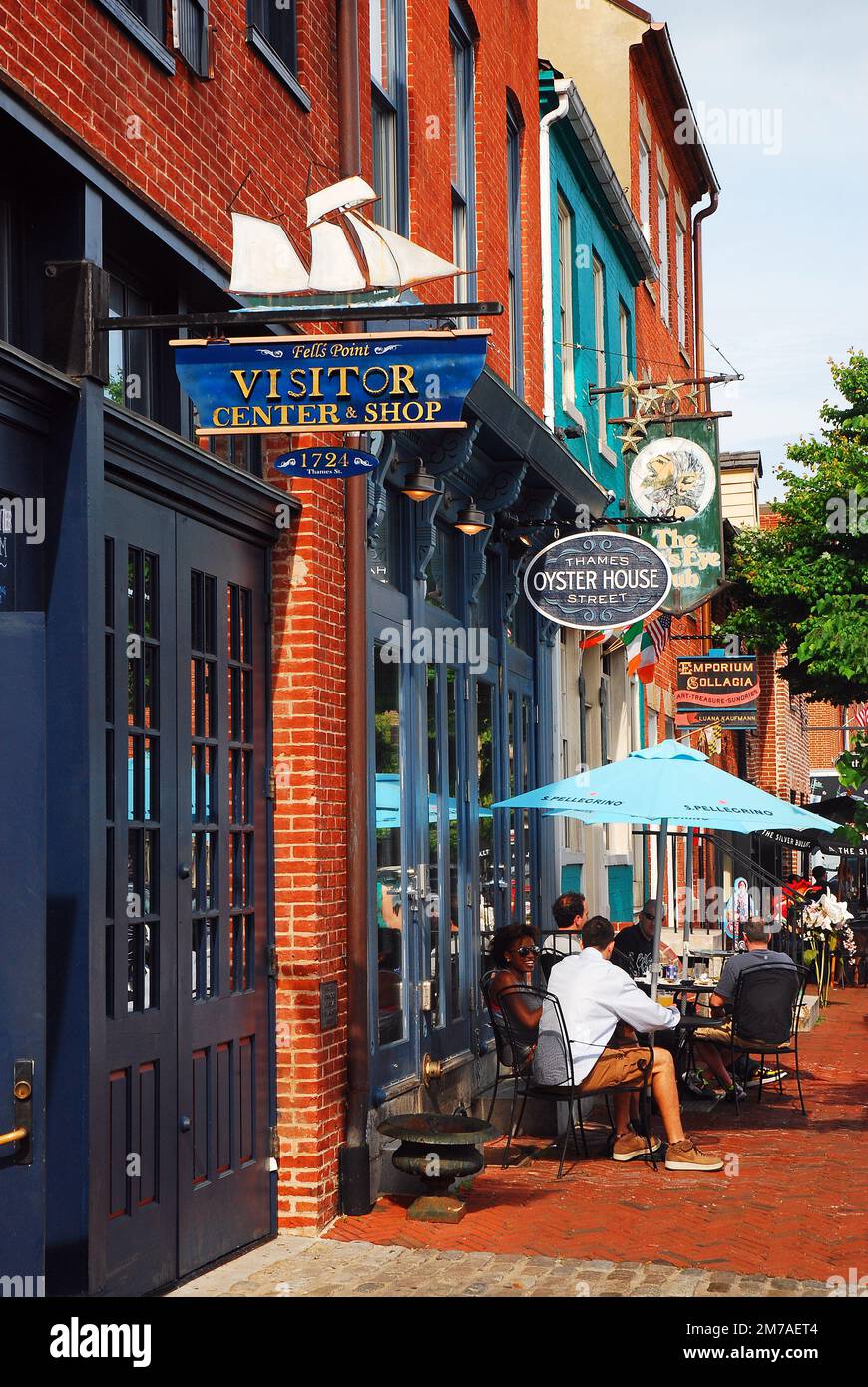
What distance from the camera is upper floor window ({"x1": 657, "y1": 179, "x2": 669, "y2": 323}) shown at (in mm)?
22703

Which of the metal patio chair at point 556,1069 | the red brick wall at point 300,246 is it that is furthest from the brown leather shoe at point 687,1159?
the red brick wall at point 300,246

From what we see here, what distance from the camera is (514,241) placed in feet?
46.0

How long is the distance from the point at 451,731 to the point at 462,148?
14.2ft

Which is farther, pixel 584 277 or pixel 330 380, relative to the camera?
pixel 584 277

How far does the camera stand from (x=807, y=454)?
28.8m

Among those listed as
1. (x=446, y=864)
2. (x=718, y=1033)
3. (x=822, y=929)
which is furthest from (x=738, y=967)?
(x=822, y=929)

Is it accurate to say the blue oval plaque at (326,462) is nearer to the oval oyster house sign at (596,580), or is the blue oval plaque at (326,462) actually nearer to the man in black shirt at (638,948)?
the oval oyster house sign at (596,580)

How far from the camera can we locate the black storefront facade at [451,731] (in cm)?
963

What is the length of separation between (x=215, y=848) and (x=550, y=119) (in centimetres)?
974

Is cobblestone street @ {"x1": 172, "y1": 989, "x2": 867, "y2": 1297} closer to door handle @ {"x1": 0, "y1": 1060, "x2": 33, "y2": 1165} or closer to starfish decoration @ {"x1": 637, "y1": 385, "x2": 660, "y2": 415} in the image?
door handle @ {"x1": 0, "y1": 1060, "x2": 33, "y2": 1165}

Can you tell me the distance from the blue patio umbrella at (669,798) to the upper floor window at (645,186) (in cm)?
1177

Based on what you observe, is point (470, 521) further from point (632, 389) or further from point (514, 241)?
point (632, 389)

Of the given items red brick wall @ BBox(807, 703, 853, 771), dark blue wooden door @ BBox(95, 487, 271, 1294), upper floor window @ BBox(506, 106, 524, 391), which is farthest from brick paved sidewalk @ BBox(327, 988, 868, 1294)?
red brick wall @ BBox(807, 703, 853, 771)
